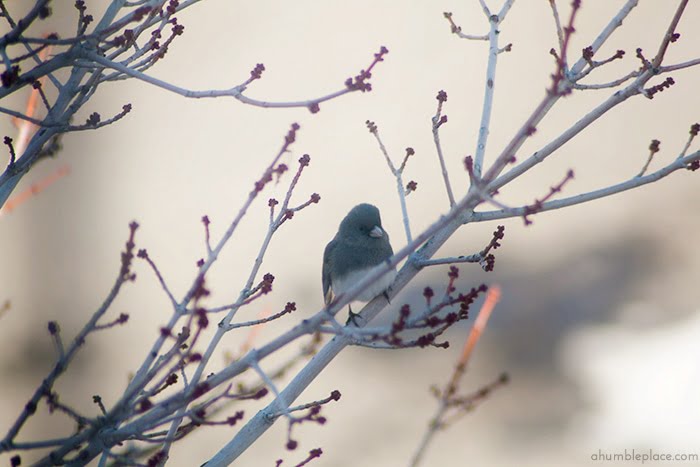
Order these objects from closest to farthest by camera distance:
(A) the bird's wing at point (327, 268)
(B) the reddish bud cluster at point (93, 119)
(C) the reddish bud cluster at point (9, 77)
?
(C) the reddish bud cluster at point (9, 77) < (B) the reddish bud cluster at point (93, 119) < (A) the bird's wing at point (327, 268)

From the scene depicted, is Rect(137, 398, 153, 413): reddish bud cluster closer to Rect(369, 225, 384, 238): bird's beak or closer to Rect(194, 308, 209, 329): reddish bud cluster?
Rect(194, 308, 209, 329): reddish bud cluster

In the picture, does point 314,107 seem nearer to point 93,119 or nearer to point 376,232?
point 93,119

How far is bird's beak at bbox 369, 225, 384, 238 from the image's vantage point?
380 centimetres

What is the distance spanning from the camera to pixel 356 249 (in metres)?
3.83

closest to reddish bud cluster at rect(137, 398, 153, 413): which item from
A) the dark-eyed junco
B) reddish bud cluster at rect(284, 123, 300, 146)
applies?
reddish bud cluster at rect(284, 123, 300, 146)

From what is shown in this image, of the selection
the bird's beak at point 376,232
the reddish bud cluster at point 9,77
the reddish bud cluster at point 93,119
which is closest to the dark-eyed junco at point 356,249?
the bird's beak at point 376,232

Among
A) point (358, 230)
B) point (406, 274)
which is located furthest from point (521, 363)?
point (406, 274)

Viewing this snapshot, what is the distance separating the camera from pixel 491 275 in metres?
6.96

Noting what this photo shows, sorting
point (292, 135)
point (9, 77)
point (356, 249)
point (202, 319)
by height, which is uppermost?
point (356, 249)

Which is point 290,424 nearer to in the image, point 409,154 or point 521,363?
point 409,154

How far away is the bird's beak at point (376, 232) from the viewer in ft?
12.5

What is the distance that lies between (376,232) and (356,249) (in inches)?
4.9

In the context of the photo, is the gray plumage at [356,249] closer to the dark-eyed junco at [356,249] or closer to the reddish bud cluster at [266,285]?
the dark-eyed junco at [356,249]

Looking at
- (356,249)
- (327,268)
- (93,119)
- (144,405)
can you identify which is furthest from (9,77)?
(327,268)
